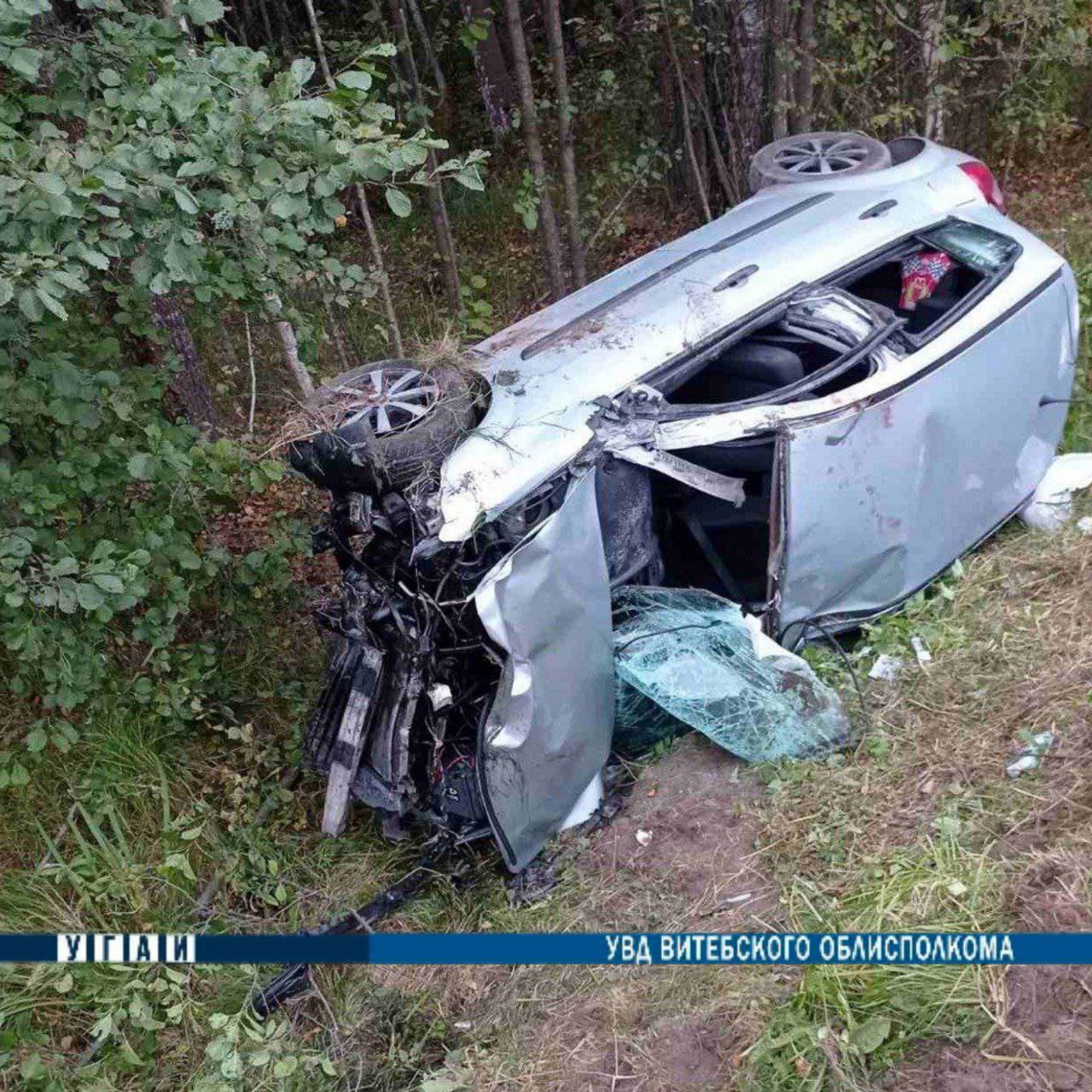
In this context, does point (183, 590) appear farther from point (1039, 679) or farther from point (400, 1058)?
point (1039, 679)

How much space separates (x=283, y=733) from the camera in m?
4.44

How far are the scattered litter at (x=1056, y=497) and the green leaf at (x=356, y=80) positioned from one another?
3348mm

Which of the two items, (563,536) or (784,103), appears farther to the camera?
(784,103)

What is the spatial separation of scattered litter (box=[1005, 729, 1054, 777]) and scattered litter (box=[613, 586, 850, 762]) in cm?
55

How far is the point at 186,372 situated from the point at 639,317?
2228mm

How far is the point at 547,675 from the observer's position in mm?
3465

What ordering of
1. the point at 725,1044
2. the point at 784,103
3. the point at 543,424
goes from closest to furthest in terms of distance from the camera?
the point at 725,1044
the point at 543,424
the point at 784,103

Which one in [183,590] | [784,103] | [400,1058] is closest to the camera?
[400,1058]

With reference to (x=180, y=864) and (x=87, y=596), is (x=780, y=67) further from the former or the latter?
(x=180, y=864)

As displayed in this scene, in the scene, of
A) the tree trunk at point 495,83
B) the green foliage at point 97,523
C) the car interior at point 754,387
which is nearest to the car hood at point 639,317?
the car interior at point 754,387

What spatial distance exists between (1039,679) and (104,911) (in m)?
3.19

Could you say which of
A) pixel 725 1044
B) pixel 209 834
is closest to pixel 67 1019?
pixel 209 834

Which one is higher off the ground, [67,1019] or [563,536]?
[563,536]

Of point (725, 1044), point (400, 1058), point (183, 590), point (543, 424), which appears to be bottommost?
point (400, 1058)
